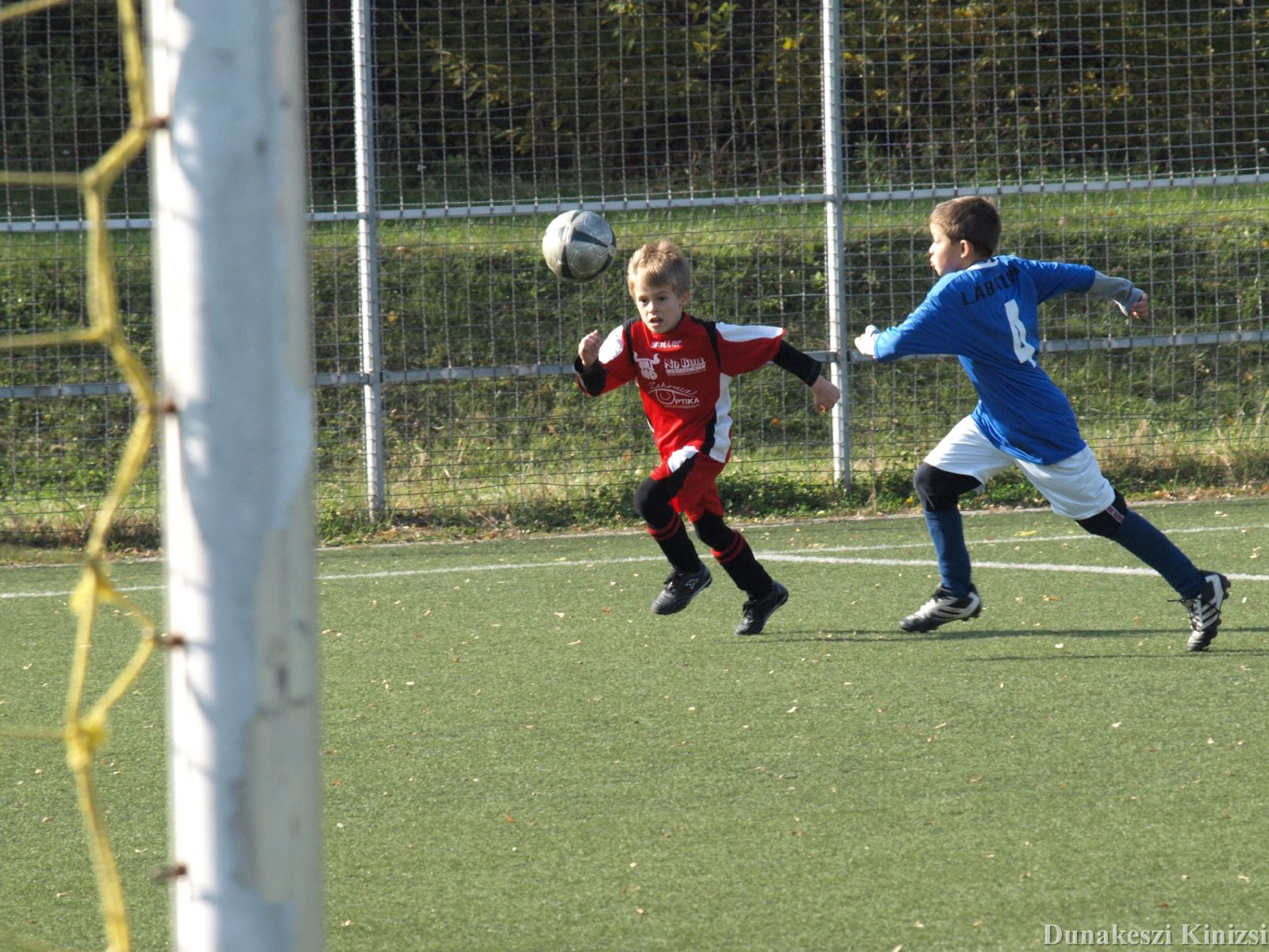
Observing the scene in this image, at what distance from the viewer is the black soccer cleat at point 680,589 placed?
221 inches

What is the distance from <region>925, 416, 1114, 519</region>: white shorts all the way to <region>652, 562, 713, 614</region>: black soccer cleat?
96cm

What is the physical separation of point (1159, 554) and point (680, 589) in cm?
172

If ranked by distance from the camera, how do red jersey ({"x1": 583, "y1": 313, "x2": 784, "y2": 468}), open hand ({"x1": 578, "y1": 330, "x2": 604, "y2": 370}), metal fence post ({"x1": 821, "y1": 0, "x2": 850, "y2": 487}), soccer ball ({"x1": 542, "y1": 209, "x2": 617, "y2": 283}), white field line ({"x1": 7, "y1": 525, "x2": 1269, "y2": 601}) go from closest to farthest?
open hand ({"x1": 578, "y1": 330, "x2": 604, "y2": 370}) < red jersey ({"x1": 583, "y1": 313, "x2": 784, "y2": 468}) < soccer ball ({"x1": 542, "y1": 209, "x2": 617, "y2": 283}) < white field line ({"x1": 7, "y1": 525, "x2": 1269, "y2": 601}) < metal fence post ({"x1": 821, "y1": 0, "x2": 850, "y2": 487})

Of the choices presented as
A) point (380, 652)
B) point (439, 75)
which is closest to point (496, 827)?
point (380, 652)

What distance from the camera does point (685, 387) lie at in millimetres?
5547

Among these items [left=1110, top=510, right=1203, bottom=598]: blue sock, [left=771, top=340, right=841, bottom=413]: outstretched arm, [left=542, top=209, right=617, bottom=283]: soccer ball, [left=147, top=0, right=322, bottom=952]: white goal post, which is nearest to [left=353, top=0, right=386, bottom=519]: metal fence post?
[left=542, top=209, right=617, bottom=283]: soccer ball

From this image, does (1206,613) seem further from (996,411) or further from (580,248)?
(580,248)

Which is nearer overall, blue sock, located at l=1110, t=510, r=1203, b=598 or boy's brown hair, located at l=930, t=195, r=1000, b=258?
blue sock, located at l=1110, t=510, r=1203, b=598

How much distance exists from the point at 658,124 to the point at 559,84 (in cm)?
66

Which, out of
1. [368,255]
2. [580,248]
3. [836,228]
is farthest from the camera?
[836,228]

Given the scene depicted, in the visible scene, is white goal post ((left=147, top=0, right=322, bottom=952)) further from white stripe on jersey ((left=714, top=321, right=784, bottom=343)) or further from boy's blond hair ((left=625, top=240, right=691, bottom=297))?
white stripe on jersey ((left=714, top=321, right=784, bottom=343))

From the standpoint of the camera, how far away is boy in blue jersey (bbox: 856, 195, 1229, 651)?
5059 millimetres

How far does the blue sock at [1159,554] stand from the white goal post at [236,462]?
3.92 m

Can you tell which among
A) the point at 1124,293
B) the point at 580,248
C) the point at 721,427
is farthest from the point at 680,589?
the point at 1124,293
